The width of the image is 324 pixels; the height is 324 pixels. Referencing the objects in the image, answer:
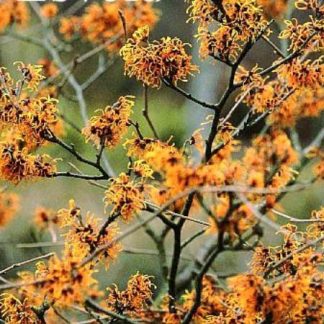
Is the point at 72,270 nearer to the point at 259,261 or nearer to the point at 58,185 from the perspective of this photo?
the point at 259,261

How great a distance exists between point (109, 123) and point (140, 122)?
2476 millimetres

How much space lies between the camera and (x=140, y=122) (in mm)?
3537

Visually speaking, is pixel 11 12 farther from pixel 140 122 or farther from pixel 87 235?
pixel 140 122

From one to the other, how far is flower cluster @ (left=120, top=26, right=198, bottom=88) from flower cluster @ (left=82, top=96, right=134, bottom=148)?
0.05 metres

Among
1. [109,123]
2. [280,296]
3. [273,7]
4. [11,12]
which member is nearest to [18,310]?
[109,123]

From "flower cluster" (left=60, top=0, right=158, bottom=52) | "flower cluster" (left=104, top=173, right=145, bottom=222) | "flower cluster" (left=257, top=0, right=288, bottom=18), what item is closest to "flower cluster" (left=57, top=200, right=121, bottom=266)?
"flower cluster" (left=104, top=173, right=145, bottom=222)

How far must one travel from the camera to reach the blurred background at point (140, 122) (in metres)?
2.81

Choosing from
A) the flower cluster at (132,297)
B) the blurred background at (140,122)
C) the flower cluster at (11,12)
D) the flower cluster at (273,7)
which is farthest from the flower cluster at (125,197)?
the blurred background at (140,122)

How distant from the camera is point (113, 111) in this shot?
41.8 inches

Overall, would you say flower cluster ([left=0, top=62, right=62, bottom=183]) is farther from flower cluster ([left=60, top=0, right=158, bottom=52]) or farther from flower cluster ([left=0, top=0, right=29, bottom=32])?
flower cluster ([left=0, top=0, right=29, bottom=32])

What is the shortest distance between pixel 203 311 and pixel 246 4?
17.0 inches

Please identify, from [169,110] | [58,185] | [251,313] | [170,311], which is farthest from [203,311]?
[169,110]

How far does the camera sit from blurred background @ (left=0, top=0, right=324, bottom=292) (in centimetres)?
281

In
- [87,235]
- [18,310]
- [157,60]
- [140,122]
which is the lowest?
[140,122]
